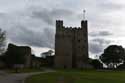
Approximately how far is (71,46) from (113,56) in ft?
65.4

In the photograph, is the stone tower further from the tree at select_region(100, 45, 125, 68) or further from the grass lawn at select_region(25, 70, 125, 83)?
the grass lawn at select_region(25, 70, 125, 83)

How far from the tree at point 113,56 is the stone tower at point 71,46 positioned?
46.8ft

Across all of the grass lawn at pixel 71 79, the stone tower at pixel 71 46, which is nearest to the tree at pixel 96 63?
the stone tower at pixel 71 46

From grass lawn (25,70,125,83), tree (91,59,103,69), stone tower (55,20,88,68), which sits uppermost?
stone tower (55,20,88,68)

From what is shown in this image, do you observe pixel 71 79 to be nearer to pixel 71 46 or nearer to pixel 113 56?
pixel 71 46

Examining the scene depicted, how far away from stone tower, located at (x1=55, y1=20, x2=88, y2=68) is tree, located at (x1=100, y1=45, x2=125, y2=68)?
14257mm

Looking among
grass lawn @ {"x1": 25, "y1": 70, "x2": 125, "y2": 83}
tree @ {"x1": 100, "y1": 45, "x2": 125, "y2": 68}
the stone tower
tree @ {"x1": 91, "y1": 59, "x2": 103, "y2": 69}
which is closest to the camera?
grass lawn @ {"x1": 25, "y1": 70, "x2": 125, "y2": 83}

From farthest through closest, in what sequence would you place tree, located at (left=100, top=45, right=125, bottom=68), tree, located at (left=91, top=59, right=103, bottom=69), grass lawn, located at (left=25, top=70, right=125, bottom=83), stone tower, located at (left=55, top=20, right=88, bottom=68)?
tree, located at (left=100, top=45, right=125, bottom=68)
tree, located at (left=91, top=59, right=103, bottom=69)
stone tower, located at (left=55, top=20, right=88, bottom=68)
grass lawn, located at (left=25, top=70, right=125, bottom=83)

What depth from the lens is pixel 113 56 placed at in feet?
373

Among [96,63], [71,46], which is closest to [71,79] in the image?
[71,46]

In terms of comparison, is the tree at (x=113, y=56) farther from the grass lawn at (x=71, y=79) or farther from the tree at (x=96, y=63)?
the grass lawn at (x=71, y=79)

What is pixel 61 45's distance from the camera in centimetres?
10388

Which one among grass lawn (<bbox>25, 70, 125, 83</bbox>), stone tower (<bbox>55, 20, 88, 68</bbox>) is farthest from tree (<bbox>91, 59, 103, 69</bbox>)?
grass lawn (<bbox>25, 70, 125, 83</bbox>)

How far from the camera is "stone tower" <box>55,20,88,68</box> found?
102m
